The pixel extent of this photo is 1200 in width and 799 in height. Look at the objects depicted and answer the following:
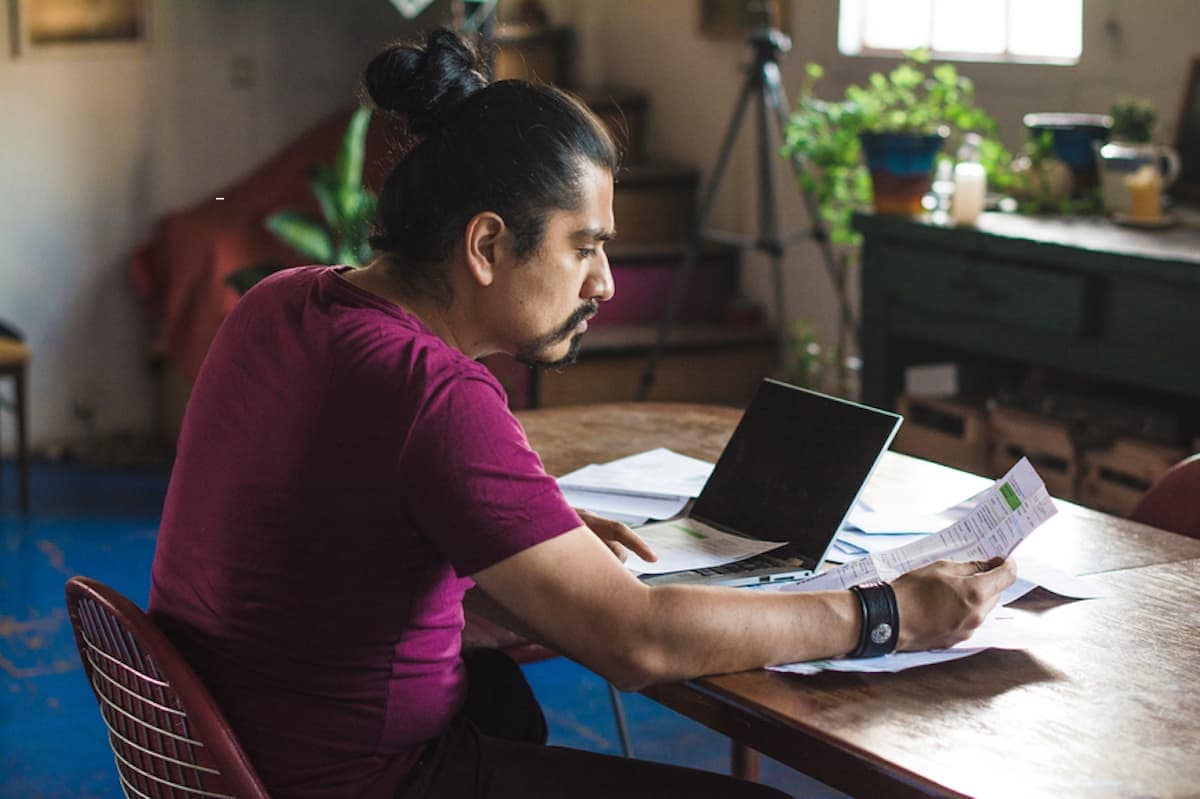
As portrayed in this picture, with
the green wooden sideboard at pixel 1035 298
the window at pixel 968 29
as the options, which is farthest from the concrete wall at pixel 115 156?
the green wooden sideboard at pixel 1035 298

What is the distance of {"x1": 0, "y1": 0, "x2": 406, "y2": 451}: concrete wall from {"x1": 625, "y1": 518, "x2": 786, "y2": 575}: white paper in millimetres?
4470

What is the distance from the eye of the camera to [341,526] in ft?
5.24

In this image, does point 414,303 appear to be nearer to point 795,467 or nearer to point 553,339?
point 553,339

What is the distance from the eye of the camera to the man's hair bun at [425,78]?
1.73 metres

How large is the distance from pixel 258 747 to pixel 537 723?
1.69ft

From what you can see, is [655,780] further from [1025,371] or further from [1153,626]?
[1025,371]

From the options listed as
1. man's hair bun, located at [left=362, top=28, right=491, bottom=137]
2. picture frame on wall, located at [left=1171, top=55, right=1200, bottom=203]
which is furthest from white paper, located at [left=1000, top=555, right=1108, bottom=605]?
picture frame on wall, located at [left=1171, top=55, right=1200, bottom=203]

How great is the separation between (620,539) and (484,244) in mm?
435

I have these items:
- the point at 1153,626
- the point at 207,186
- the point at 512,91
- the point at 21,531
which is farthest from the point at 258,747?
the point at 207,186

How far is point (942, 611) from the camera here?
164cm

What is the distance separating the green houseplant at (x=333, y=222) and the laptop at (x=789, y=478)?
3366 mm

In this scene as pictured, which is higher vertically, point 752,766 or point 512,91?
point 512,91

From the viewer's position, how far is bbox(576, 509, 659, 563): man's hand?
6.23ft

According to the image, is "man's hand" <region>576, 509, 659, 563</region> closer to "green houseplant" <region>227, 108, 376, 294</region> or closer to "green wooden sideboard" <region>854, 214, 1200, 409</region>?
"green wooden sideboard" <region>854, 214, 1200, 409</region>
